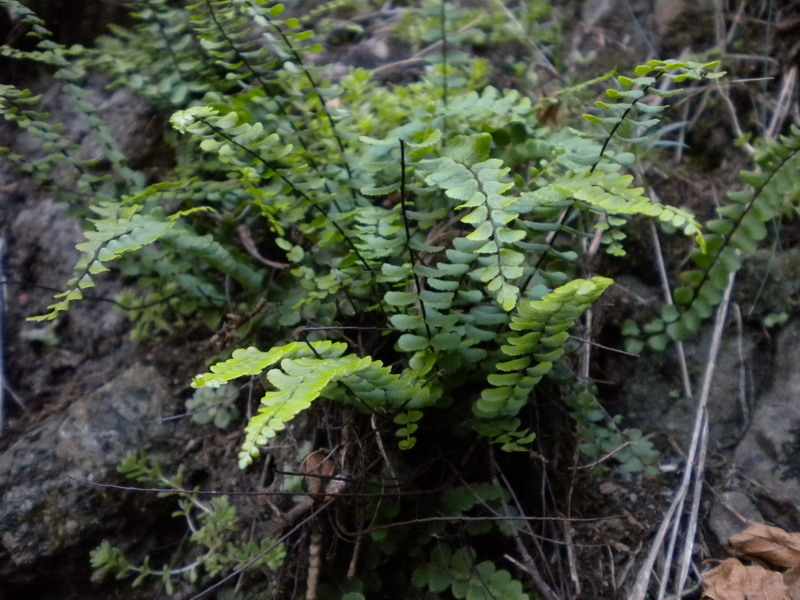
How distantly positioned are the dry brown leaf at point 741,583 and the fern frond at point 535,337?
2.47 ft

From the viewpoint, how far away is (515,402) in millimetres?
1816

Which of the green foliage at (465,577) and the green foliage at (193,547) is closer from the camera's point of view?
the green foliage at (465,577)

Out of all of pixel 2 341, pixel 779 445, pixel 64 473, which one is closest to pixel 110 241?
pixel 64 473

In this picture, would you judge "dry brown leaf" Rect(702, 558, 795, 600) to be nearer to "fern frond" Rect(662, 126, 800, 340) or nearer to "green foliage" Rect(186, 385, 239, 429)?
"fern frond" Rect(662, 126, 800, 340)

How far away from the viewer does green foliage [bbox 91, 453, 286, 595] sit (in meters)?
2.15

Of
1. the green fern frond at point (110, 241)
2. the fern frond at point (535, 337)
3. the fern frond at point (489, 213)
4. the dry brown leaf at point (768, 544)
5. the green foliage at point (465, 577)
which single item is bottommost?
Result: the green foliage at point (465, 577)

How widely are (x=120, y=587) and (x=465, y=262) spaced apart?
1.72 metres

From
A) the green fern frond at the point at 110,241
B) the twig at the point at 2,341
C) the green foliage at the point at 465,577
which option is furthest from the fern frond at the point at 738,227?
the twig at the point at 2,341

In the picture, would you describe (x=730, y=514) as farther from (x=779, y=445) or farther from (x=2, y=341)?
(x=2, y=341)

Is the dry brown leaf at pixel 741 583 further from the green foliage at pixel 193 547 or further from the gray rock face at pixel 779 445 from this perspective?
the green foliage at pixel 193 547

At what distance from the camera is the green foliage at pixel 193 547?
2154mm

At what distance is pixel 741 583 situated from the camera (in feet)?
5.82

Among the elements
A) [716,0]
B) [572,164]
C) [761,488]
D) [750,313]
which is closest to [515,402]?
[572,164]

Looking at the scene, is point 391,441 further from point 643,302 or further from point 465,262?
point 643,302
